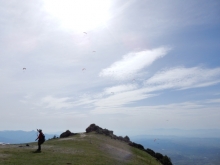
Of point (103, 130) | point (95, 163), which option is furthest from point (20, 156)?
point (103, 130)

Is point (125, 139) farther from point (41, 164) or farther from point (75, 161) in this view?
point (41, 164)

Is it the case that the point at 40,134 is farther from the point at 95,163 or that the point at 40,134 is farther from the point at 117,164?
the point at 117,164

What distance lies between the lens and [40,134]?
111 feet

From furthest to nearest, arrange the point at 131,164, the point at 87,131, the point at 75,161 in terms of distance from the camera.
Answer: the point at 87,131 → the point at 131,164 → the point at 75,161

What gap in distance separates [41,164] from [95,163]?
715cm

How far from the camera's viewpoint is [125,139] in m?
66.5

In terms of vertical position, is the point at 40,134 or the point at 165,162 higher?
the point at 40,134

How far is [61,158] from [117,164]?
26.1 feet

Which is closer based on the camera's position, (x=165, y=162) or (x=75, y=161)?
(x=75, y=161)

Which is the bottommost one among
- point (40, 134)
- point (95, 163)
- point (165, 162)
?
point (165, 162)

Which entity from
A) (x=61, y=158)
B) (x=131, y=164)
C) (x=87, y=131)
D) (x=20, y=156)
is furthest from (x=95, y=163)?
(x=87, y=131)

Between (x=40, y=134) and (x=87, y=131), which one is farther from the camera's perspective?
(x=87, y=131)

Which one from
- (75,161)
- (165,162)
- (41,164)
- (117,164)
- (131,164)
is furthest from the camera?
(165,162)

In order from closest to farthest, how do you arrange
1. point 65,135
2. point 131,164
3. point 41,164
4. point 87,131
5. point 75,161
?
point 41,164
point 75,161
point 131,164
point 65,135
point 87,131
